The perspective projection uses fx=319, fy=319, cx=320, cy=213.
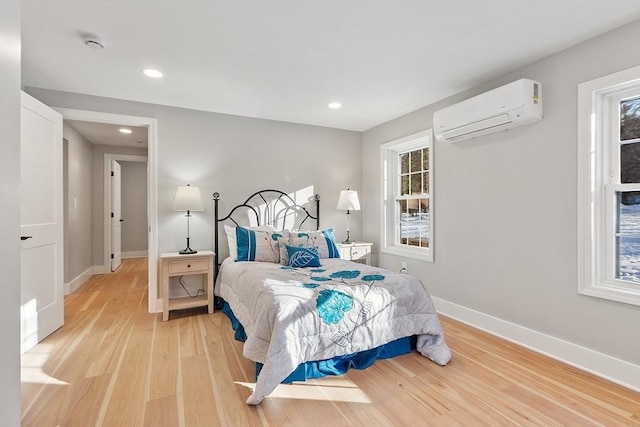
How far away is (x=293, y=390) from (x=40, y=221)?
2665mm

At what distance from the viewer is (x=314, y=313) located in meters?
2.11

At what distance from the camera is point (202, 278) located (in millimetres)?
3861

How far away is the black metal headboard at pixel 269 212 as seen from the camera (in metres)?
3.97

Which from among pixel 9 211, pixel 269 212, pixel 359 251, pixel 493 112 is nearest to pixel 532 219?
pixel 493 112

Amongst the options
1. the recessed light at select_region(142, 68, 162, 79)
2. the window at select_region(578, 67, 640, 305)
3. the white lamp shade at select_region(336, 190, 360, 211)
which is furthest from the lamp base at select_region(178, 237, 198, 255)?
the window at select_region(578, 67, 640, 305)

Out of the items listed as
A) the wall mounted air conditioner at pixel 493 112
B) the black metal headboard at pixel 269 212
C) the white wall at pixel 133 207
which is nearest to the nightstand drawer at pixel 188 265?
the black metal headboard at pixel 269 212

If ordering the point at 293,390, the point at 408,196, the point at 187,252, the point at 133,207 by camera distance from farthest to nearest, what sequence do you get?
the point at 133,207 < the point at 408,196 < the point at 187,252 < the point at 293,390

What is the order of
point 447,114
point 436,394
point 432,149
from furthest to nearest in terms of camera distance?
point 432,149, point 447,114, point 436,394

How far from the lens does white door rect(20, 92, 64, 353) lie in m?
2.64

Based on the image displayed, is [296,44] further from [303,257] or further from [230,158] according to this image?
[230,158]

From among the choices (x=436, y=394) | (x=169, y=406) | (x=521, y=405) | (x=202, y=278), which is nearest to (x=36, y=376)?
(x=169, y=406)

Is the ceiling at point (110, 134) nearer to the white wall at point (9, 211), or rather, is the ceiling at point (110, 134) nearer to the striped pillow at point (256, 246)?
the striped pillow at point (256, 246)

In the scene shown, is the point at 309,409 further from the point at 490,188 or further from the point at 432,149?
the point at 432,149

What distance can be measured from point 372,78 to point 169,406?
2.99 meters
